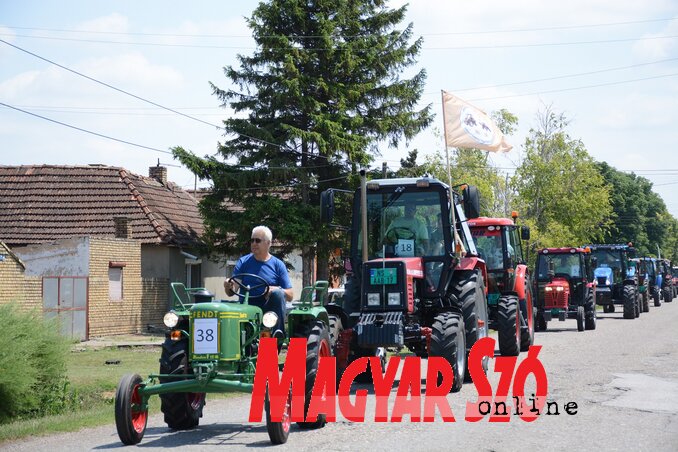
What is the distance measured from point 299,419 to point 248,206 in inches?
Answer: 821

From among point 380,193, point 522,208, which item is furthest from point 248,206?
point 522,208

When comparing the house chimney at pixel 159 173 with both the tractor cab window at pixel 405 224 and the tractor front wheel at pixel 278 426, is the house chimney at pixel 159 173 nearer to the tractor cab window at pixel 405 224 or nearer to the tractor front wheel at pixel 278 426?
the tractor cab window at pixel 405 224

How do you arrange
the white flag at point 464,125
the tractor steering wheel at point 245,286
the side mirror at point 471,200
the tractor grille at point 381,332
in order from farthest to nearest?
the white flag at point 464,125
the side mirror at point 471,200
the tractor grille at point 381,332
the tractor steering wheel at point 245,286

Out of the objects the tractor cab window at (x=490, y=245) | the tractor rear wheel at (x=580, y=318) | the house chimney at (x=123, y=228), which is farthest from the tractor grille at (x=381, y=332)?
the house chimney at (x=123, y=228)

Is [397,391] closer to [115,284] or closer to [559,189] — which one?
[115,284]

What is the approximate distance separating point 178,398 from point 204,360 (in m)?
0.97

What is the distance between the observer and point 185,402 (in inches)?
390

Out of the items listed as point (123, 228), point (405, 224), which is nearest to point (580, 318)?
point (405, 224)

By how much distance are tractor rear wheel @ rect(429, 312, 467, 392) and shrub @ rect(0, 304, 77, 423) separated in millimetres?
5434

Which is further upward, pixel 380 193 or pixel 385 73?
pixel 385 73

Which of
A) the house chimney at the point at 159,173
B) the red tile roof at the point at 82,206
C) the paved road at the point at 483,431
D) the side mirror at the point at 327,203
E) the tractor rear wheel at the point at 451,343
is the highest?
the house chimney at the point at 159,173

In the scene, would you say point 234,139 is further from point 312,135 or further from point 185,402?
point 185,402

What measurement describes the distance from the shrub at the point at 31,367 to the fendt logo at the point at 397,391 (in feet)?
13.9

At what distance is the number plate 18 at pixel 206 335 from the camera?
29.7 ft
